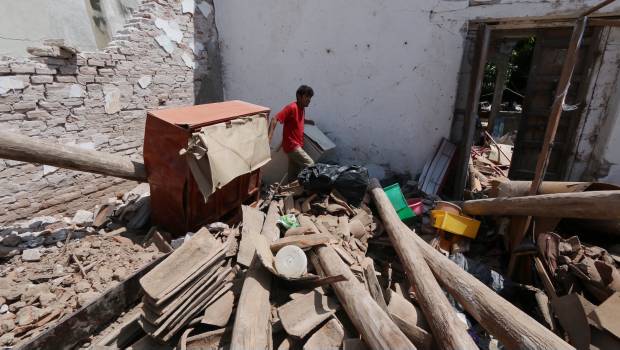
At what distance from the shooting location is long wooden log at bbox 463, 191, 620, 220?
9.07 ft

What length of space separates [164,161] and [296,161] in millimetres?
2159

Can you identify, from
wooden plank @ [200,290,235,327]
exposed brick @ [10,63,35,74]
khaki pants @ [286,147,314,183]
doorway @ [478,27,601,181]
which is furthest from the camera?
khaki pants @ [286,147,314,183]

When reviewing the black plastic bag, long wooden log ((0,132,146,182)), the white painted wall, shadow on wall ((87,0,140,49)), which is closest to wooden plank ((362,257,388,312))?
the black plastic bag

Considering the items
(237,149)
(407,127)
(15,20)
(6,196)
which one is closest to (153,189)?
(237,149)

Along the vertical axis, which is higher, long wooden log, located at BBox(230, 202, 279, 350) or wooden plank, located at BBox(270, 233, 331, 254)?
wooden plank, located at BBox(270, 233, 331, 254)

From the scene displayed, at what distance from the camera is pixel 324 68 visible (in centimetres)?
621

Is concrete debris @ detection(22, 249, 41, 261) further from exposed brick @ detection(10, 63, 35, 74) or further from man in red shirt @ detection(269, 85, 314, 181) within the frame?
man in red shirt @ detection(269, 85, 314, 181)

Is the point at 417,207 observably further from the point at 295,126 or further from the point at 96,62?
the point at 96,62

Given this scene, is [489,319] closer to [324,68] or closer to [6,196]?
[324,68]

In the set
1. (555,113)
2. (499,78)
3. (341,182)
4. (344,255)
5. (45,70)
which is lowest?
(344,255)

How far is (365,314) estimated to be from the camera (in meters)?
2.37

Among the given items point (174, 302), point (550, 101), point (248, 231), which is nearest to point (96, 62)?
point (248, 231)

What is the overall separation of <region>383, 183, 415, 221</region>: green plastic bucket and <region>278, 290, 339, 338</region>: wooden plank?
2.10 meters

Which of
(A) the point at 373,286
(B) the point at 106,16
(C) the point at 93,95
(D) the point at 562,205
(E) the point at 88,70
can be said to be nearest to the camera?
(A) the point at 373,286
